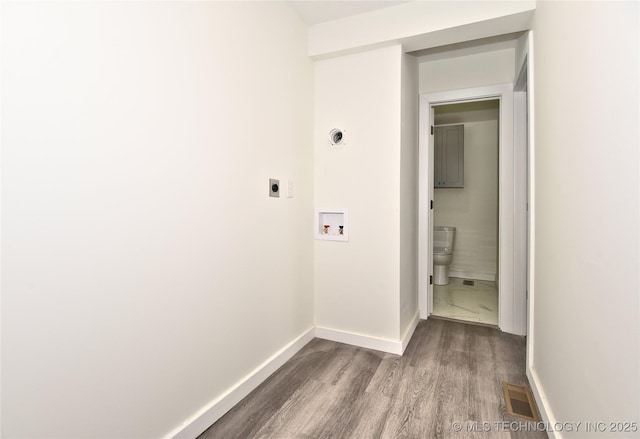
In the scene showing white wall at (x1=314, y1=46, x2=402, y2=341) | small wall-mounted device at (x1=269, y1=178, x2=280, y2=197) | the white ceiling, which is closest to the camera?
small wall-mounted device at (x1=269, y1=178, x2=280, y2=197)

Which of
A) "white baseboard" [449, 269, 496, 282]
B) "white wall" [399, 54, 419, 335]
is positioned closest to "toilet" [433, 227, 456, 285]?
"white baseboard" [449, 269, 496, 282]

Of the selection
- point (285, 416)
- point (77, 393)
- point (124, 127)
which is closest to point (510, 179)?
point (285, 416)

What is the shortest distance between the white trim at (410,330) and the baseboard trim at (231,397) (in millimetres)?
779

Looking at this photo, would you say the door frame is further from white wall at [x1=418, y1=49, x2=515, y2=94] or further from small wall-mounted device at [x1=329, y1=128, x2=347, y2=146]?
small wall-mounted device at [x1=329, y1=128, x2=347, y2=146]

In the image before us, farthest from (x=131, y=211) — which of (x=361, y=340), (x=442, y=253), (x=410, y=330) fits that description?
(x=442, y=253)

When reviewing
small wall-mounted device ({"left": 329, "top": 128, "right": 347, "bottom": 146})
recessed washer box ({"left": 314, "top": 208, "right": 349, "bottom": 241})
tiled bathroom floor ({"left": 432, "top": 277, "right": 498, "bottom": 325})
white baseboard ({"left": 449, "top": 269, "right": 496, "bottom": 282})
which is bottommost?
tiled bathroom floor ({"left": 432, "top": 277, "right": 498, "bottom": 325})

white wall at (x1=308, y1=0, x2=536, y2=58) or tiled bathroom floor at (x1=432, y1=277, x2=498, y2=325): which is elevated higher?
white wall at (x1=308, y1=0, x2=536, y2=58)

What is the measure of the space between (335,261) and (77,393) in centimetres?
173

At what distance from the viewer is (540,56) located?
170 centimetres

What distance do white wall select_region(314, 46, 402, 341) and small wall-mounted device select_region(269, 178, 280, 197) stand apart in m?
0.52

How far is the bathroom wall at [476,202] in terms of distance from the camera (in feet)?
14.2

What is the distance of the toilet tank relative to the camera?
14.5ft

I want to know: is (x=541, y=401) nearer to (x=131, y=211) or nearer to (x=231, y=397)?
(x=231, y=397)

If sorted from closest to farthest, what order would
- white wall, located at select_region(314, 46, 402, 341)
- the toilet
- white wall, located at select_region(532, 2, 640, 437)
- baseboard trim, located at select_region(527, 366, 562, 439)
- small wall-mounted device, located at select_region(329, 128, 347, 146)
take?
1. white wall, located at select_region(532, 2, 640, 437)
2. baseboard trim, located at select_region(527, 366, 562, 439)
3. white wall, located at select_region(314, 46, 402, 341)
4. small wall-mounted device, located at select_region(329, 128, 347, 146)
5. the toilet
